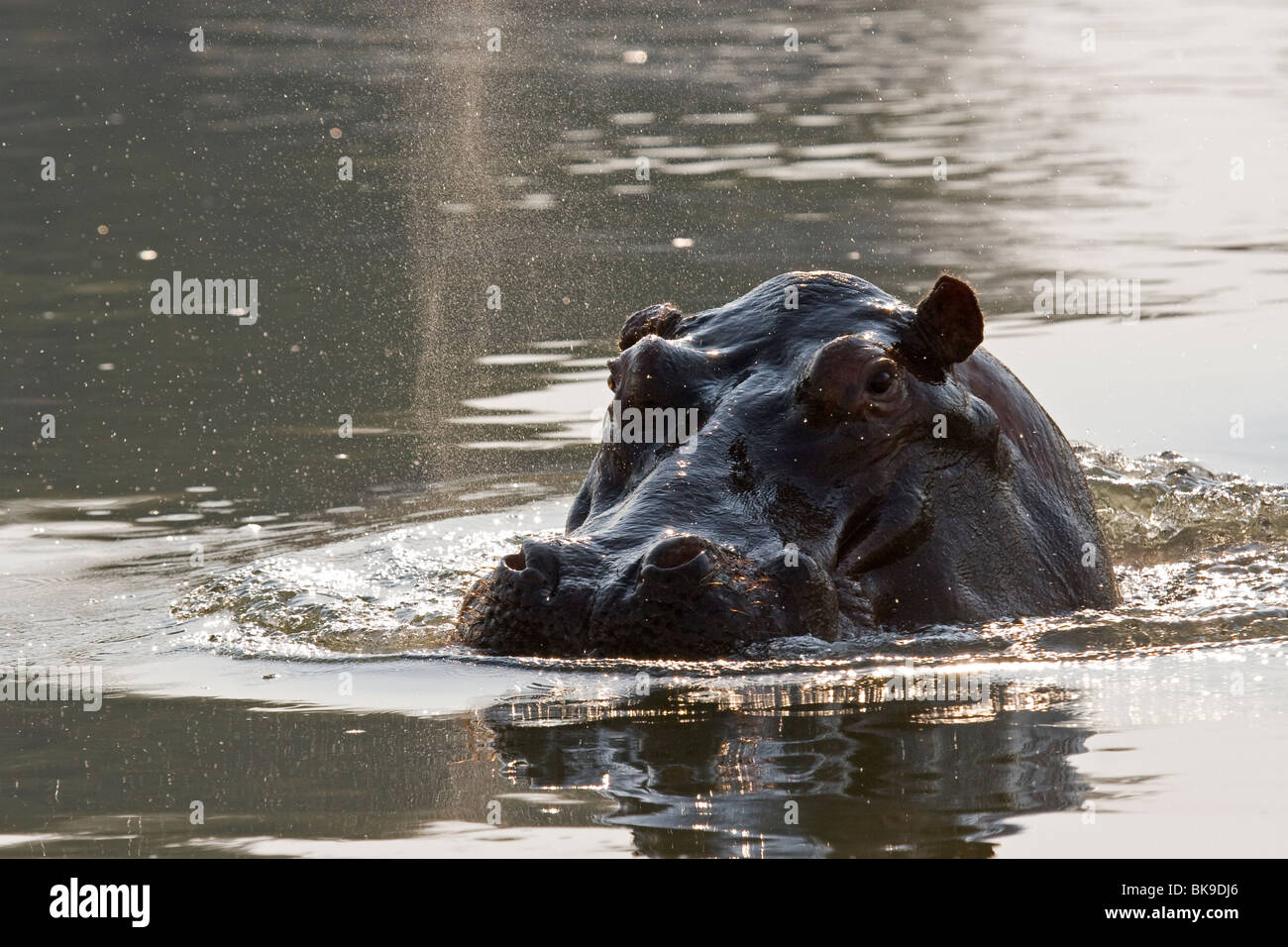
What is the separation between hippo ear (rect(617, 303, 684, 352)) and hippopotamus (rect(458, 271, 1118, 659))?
0.02 meters

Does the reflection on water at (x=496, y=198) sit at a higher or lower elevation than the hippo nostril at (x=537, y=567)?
higher

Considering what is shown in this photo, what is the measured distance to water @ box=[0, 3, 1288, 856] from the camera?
5.65m

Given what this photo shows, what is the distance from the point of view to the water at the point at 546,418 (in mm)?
5652

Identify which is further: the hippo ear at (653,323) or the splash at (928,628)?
the hippo ear at (653,323)

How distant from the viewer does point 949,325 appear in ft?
24.1

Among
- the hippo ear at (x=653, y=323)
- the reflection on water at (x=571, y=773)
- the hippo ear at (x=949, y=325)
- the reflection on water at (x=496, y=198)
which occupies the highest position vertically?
the reflection on water at (x=496, y=198)

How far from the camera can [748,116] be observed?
25.8 meters

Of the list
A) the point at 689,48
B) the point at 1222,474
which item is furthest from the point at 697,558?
the point at 689,48

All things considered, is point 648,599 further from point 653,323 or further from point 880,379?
point 653,323

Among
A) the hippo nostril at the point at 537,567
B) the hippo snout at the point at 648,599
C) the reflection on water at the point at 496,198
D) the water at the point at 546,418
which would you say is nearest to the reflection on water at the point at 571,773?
the water at the point at 546,418

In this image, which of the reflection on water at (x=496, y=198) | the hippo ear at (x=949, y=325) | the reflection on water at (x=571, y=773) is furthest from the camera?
the reflection on water at (x=496, y=198)

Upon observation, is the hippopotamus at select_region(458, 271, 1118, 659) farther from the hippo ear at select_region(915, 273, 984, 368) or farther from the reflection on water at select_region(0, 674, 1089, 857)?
the reflection on water at select_region(0, 674, 1089, 857)

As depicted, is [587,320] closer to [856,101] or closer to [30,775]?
[30,775]

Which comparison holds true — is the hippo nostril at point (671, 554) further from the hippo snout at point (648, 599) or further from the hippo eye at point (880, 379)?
the hippo eye at point (880, 379)
